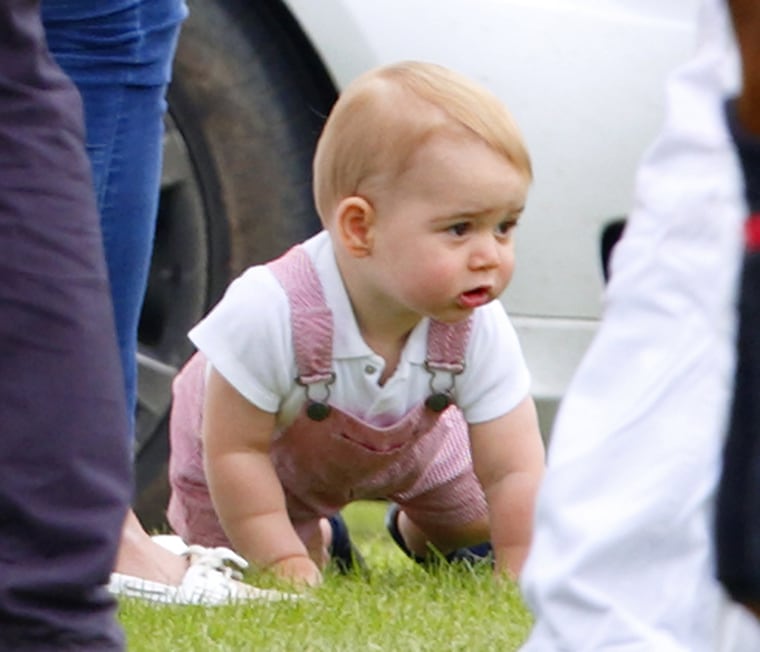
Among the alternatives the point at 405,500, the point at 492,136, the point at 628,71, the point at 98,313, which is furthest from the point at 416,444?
the point at 98,313

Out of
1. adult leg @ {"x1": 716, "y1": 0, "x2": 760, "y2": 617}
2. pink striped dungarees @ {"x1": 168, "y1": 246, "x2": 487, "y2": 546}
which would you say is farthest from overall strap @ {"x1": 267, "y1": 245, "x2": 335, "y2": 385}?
adult leg @ {"x1": 716, "y1": 0, "x2": 760, "y2": 617}

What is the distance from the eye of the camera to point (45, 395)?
84.0 inches

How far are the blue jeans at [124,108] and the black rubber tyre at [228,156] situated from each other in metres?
0.62

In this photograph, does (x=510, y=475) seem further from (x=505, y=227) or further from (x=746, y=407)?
(x=746, y=407)

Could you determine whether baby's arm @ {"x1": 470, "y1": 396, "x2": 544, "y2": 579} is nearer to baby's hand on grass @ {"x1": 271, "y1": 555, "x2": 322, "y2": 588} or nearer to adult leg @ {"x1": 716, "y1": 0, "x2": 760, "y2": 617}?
baby's hand on grass @ {"x1": 271, "y1": 555, "x2": 322, "y2": 588}

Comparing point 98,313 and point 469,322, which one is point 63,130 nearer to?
point 98,313

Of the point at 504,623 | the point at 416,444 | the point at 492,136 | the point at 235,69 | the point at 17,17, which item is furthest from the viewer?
the point at 235,69

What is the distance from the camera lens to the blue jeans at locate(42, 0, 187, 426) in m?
3.32

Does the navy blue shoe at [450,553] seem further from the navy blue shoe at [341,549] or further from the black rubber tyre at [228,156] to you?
the black rubber tyre at [228,156]

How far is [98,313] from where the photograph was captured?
2.17 m

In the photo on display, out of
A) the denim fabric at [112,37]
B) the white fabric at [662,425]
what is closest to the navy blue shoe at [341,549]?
the denim fabric at [112,37]

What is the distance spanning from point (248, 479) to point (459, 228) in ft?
1.80

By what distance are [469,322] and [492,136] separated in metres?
0.35

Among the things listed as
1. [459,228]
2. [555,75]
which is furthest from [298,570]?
[555,75]
